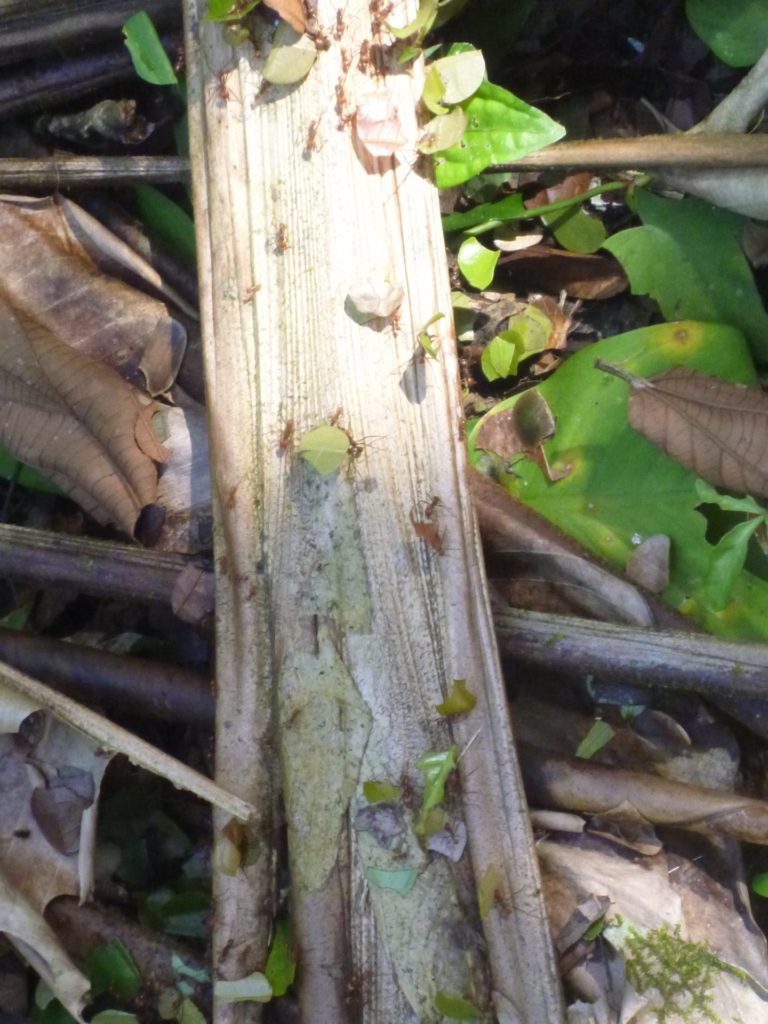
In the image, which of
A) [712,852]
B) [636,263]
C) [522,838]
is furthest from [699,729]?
[636,263]

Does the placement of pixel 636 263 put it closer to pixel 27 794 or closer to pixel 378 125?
pixel 378 125

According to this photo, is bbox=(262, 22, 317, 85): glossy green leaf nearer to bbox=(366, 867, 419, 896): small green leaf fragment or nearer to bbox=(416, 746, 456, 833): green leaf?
bbox=(416, 746, 456, 833): green leaf

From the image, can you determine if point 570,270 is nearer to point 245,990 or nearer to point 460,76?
point 460,76

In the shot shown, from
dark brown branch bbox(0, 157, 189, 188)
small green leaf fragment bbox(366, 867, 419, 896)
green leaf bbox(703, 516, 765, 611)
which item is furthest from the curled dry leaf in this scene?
small green leaf fragment bbox(366, 867, 419, 896)

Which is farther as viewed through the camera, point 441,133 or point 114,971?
point 441,133

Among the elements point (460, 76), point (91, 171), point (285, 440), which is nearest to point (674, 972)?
point (285, 440)

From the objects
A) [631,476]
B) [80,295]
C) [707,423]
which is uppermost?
[80,295]
